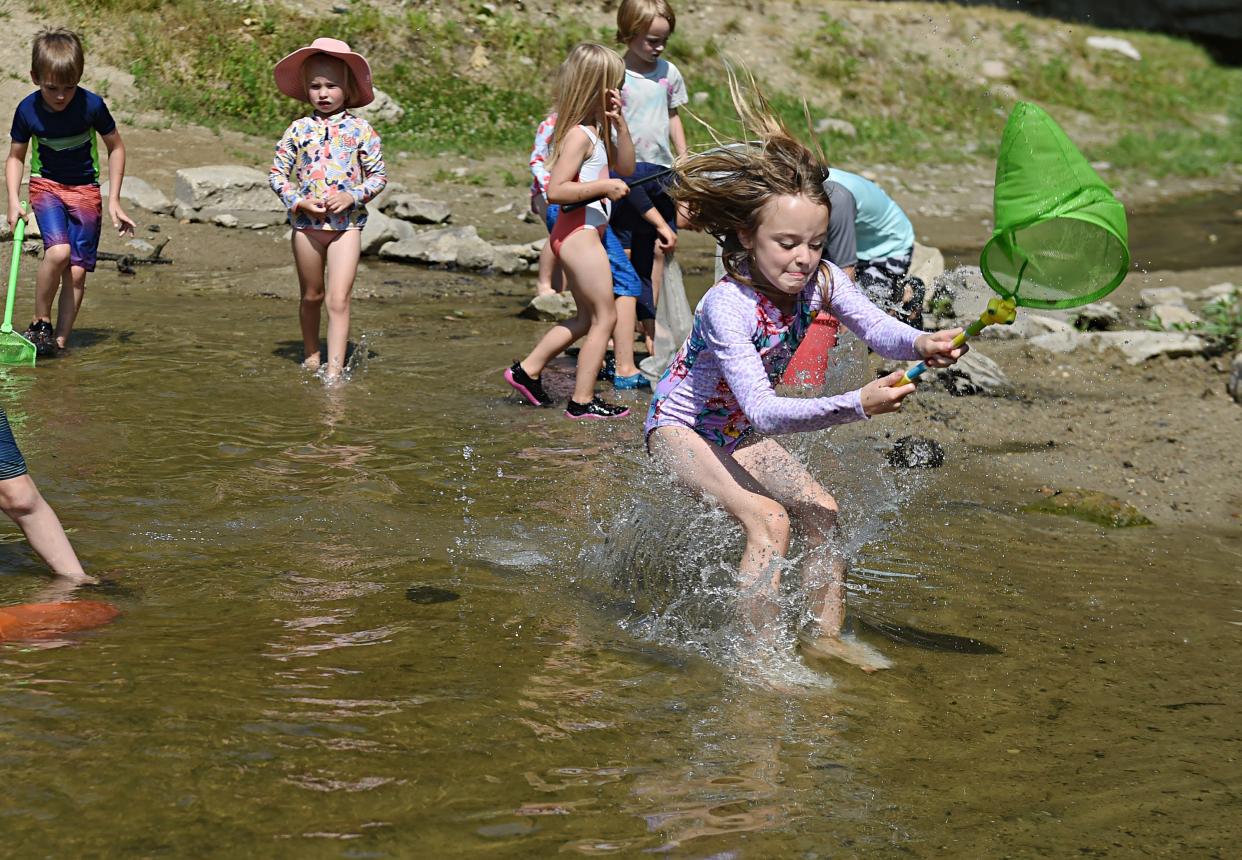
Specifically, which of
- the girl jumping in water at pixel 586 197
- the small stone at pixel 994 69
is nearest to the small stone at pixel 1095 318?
the girl jumping in water at pixel 586 197

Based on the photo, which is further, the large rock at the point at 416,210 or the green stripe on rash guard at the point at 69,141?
the large rock at the point at 416,210

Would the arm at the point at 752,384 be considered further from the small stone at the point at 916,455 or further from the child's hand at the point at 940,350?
the small stone at the point at 916,455

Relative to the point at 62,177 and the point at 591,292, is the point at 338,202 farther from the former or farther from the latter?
the point at 62,177

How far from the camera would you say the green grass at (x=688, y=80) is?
588 inches

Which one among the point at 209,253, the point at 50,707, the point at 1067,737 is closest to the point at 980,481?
the point at 1067,737

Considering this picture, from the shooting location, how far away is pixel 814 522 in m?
4.59

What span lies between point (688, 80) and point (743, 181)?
14.6 meters

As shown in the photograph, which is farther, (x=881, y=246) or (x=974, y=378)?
(x=974, y=378)

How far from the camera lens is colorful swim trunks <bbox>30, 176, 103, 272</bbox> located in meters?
7.86

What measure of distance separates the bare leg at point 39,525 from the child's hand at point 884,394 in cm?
253

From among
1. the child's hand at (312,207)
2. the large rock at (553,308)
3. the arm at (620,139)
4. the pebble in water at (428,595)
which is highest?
the arm at (620,139)

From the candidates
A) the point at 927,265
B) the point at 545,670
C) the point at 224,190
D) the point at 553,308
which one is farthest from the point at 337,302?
the point at 927,265

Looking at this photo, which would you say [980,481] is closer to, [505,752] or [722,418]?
[722,418]

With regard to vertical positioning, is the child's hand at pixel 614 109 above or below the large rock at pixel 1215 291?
above
